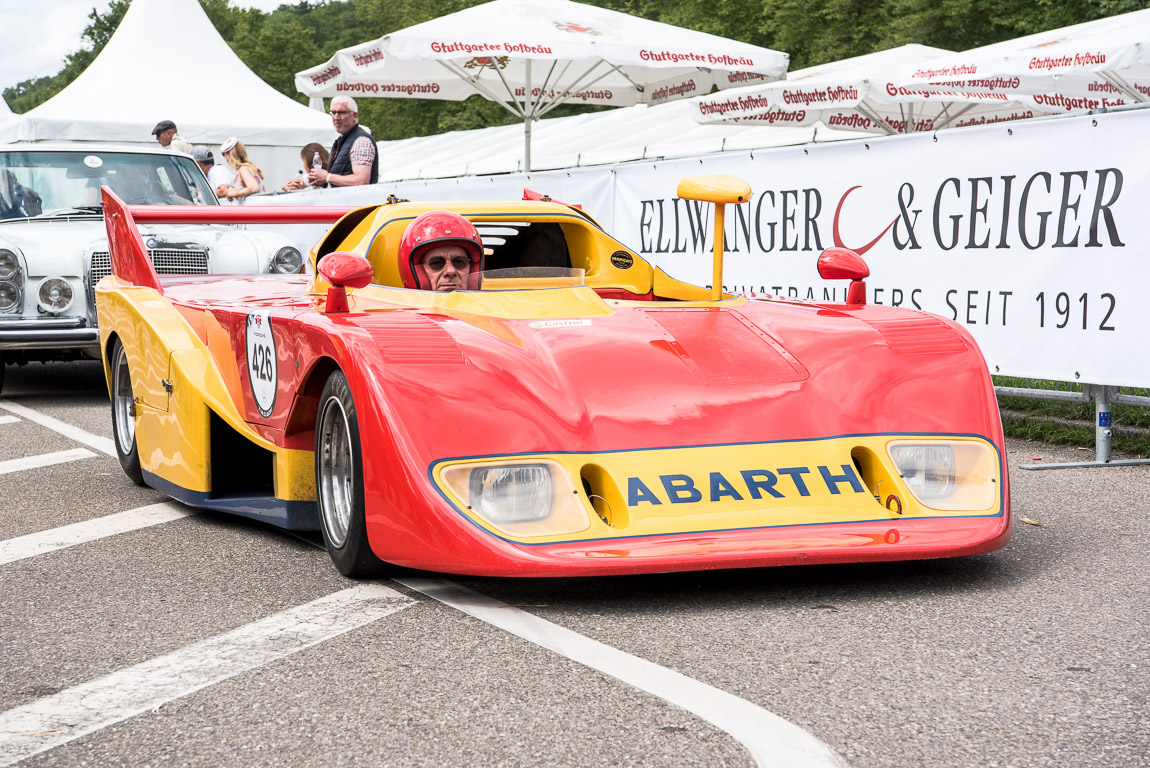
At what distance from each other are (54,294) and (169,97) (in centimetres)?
1253

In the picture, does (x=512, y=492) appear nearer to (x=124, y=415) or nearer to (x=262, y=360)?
(x=262, y=360)

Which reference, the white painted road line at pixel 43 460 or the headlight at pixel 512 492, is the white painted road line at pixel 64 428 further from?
the headlight at pixel 512 492

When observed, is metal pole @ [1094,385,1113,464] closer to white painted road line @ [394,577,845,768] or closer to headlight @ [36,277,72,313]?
white painted road line @ [394,577,845,768]

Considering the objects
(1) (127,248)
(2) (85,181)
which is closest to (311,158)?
(2) (85,181)

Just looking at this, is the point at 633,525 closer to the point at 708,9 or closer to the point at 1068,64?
the point at 1068,64

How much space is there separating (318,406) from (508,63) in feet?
37.1

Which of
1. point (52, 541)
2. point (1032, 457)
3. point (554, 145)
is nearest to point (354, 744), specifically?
point (52, 541)

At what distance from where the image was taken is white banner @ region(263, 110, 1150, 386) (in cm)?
619

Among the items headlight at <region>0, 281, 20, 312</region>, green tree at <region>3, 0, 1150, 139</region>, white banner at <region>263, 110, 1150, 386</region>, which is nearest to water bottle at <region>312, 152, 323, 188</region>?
headlight at <region>0, 281, 20, 312</region>

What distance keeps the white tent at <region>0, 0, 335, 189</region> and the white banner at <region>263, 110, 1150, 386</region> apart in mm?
13453

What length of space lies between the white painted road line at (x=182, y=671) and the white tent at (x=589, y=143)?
13.5 meters

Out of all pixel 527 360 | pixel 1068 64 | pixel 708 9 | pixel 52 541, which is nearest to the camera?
pixel 527 360

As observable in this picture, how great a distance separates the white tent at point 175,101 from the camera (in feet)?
65.6

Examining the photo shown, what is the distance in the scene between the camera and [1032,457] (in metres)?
6.74
